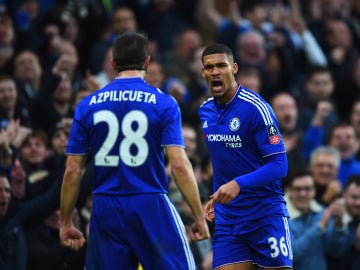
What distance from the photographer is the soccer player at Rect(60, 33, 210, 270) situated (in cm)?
704

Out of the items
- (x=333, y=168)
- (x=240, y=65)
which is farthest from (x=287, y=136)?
(x=240, y=65)

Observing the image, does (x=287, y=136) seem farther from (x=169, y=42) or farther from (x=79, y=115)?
(x=79, y=115)

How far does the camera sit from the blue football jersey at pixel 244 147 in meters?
7.65

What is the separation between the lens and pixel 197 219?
6980 millimetres

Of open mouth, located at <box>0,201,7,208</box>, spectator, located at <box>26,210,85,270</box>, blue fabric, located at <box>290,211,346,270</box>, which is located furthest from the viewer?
blue fabric, located at <box>290,211,346,270</box>

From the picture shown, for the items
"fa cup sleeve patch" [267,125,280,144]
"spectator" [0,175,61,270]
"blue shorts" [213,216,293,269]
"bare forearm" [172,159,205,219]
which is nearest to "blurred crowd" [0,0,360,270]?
"spectator" [0,175,61,270]

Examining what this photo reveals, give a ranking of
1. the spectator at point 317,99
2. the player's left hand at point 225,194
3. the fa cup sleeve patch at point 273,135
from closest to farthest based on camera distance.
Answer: the player's left hand at point 225,194, the fa cup sleeve patch at point 273,135, the spectator at point 317,99

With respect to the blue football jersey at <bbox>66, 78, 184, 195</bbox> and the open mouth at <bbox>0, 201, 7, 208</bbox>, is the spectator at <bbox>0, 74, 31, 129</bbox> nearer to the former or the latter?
the open mouth at <bbox>0, 201, 7, 208</bbox>

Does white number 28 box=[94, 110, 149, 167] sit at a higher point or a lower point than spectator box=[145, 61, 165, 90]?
lower

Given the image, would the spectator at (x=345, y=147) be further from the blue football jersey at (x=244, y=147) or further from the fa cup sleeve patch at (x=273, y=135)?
the fa cup sleeve patch at (x=273, y=135)

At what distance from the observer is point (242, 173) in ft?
25.5

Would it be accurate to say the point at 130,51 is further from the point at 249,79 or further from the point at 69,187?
the point at 249,79

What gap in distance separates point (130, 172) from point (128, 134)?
273 millimetres

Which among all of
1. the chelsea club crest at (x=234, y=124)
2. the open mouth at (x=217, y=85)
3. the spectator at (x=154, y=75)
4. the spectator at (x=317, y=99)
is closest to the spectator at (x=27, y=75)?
the spectator at (x=154, y=75)
